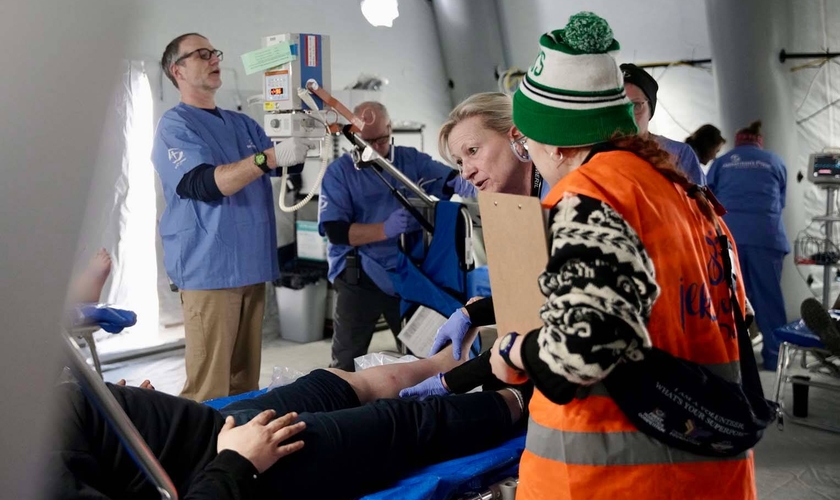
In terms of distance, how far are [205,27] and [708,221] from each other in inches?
160

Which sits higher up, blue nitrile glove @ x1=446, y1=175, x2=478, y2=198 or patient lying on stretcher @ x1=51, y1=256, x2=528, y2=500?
blue nitrile glove @ x1=446, y1=175, x2=478, y2=198

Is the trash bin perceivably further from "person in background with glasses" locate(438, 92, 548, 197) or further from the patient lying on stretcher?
"person in background with glasses" locate(438, 92, 548, 197)

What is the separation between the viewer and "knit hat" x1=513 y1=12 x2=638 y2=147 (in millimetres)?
1077

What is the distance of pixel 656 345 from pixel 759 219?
3.59m

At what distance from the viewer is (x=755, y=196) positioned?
167 inches

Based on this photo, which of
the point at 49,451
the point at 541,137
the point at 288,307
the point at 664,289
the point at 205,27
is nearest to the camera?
the point at 49,451

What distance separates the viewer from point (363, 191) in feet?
10.8

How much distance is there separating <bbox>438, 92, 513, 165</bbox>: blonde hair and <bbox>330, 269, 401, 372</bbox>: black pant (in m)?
1.44

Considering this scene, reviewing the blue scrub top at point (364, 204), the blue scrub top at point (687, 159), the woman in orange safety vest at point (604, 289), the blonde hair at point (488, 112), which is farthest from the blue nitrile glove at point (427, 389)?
the blue scrub top at point (687, 159)

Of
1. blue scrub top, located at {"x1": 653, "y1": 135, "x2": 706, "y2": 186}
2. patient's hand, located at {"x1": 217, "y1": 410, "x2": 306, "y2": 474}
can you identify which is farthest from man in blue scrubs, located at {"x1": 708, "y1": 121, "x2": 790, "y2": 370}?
patient's hand, located at {"x1": 217, "y1": 410, "x2": 306, "y2": 474}

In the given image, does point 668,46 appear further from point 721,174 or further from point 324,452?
point 324,452

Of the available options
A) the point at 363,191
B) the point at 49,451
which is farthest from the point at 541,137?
the point at 363,191

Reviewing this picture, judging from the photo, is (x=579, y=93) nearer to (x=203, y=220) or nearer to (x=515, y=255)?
(x=515, y=255)

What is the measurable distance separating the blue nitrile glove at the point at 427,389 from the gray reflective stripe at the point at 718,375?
1.00m
